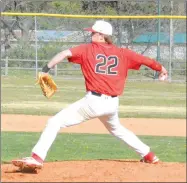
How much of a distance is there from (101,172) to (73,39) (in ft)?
36.1

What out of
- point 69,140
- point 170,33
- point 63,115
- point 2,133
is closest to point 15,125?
point 2,133

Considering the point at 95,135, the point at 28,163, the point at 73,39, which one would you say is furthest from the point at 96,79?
the point at 73,39

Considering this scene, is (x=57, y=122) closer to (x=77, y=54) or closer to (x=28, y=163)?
(x=28, y=163)

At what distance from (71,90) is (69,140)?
777 cm

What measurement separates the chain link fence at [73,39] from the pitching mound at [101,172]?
10.0 metres

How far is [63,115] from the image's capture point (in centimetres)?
738

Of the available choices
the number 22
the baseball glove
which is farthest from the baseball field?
the number 22

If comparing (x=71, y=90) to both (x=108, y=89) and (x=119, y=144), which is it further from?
(x=108, y=89)

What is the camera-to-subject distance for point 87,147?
33.1 ft

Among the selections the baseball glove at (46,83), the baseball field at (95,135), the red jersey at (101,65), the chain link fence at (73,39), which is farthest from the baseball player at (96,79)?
the chain link fence at (73,39)

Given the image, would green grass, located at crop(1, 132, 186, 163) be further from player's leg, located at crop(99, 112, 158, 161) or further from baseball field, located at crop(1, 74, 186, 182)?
player's leg, located at crop(99, 112, 158, 161)

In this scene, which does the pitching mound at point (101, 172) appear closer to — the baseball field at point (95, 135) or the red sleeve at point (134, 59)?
the baseball field at point (95, 135)

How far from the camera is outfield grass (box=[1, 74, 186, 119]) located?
15.8 metres

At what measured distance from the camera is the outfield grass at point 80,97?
15832 millimetres
